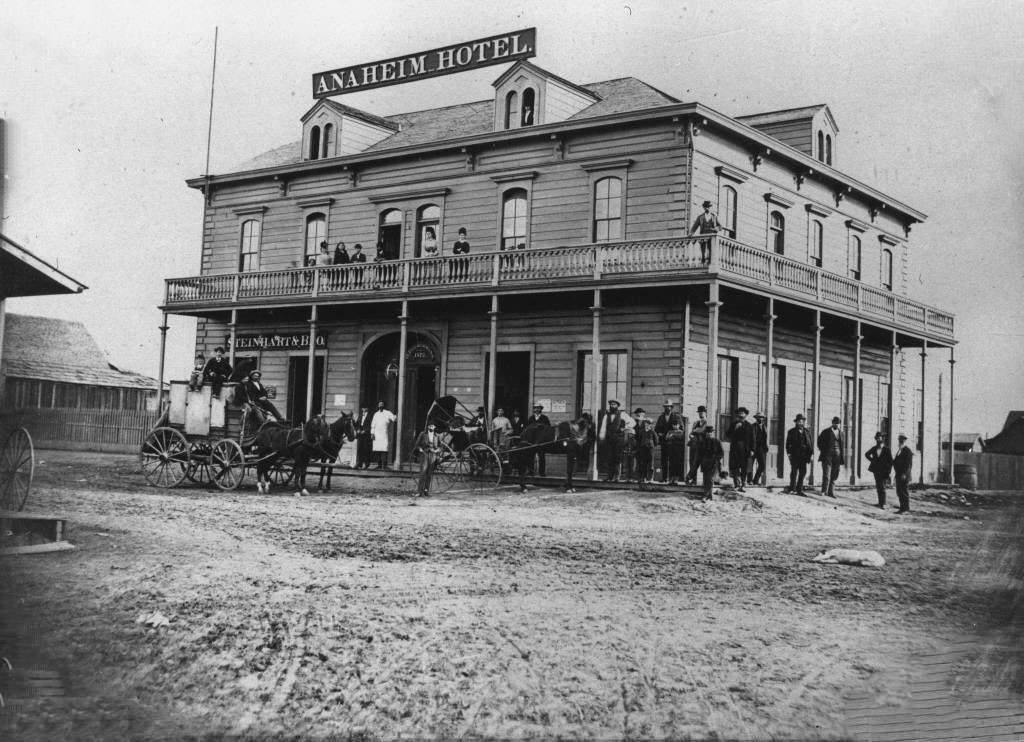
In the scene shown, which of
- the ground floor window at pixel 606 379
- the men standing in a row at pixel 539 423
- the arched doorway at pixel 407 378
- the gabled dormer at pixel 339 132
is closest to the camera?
the men standing in a row at pixel 539 423

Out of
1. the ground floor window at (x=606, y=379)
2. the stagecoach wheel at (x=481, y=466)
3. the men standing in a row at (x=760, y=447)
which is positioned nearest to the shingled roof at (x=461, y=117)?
the ground floor window at (x=606, y=379)

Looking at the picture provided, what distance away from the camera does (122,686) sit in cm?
571

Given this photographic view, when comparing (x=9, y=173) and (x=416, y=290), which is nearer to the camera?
(x=9, y=173)

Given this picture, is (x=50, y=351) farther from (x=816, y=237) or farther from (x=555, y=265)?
(x=816, y=237)

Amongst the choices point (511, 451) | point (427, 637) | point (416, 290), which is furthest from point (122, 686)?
point (416, 290)

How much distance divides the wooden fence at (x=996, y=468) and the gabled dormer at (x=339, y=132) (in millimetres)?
17212

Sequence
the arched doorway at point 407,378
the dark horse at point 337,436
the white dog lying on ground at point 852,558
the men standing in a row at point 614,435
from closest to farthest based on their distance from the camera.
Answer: the white dog lying on ground at point 852,558 < the dark horse at point 337,436 < the men standing in a row at point 614,435 < the arched doorway at point 407,378

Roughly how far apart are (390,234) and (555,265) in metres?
6.06

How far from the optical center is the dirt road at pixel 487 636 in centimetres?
544

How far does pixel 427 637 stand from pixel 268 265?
59.8 ft

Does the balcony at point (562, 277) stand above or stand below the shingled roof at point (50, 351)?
above

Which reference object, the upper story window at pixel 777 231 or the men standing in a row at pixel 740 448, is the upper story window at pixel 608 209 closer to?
the upper story window at pixel 777 231

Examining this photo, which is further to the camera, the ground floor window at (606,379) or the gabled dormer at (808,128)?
the ground floor window at (606,379)

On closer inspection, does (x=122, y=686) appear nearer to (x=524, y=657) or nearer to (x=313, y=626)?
(x=313, y=626)
